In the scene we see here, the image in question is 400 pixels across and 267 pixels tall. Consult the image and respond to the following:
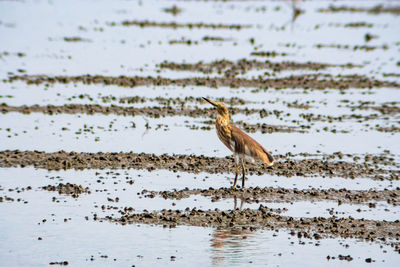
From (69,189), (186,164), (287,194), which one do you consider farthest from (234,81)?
(69,189)

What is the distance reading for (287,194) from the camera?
18.9 m

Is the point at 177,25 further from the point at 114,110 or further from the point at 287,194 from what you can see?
the point at 287,194

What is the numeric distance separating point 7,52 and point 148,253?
3198cm

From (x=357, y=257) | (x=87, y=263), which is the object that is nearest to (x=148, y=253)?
(x=87, y=263)

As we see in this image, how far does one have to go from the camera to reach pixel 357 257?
571 inches

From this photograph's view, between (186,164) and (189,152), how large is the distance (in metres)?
1.54

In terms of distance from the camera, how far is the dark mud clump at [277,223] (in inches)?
629

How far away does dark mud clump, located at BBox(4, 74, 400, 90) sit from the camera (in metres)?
35.3

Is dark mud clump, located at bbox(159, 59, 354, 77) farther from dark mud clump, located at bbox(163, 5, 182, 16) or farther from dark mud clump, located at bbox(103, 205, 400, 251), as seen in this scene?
dark mud clump, located at bbox(163, 5, 182, 16)

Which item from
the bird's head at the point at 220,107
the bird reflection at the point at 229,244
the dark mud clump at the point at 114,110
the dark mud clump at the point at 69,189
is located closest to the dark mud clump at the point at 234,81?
the dark mud clump at the point at 114,110

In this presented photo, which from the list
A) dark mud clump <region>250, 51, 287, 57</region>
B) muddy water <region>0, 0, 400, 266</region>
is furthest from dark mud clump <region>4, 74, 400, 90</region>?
dark mud clump <region>250, 51, 287, 57</region>

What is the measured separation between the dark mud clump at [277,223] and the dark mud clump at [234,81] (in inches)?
738

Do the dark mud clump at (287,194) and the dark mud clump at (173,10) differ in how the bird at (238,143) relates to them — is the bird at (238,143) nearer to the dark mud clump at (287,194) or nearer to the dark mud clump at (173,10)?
the dark mud clump at (287,194)

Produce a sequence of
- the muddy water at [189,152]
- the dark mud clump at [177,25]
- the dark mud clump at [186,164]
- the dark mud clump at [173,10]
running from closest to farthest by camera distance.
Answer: the muddy water at [189,152] < the dark mud clump at [186,164] < the dark mud clump at [177,25] < the dark mud clump at [173,10]
